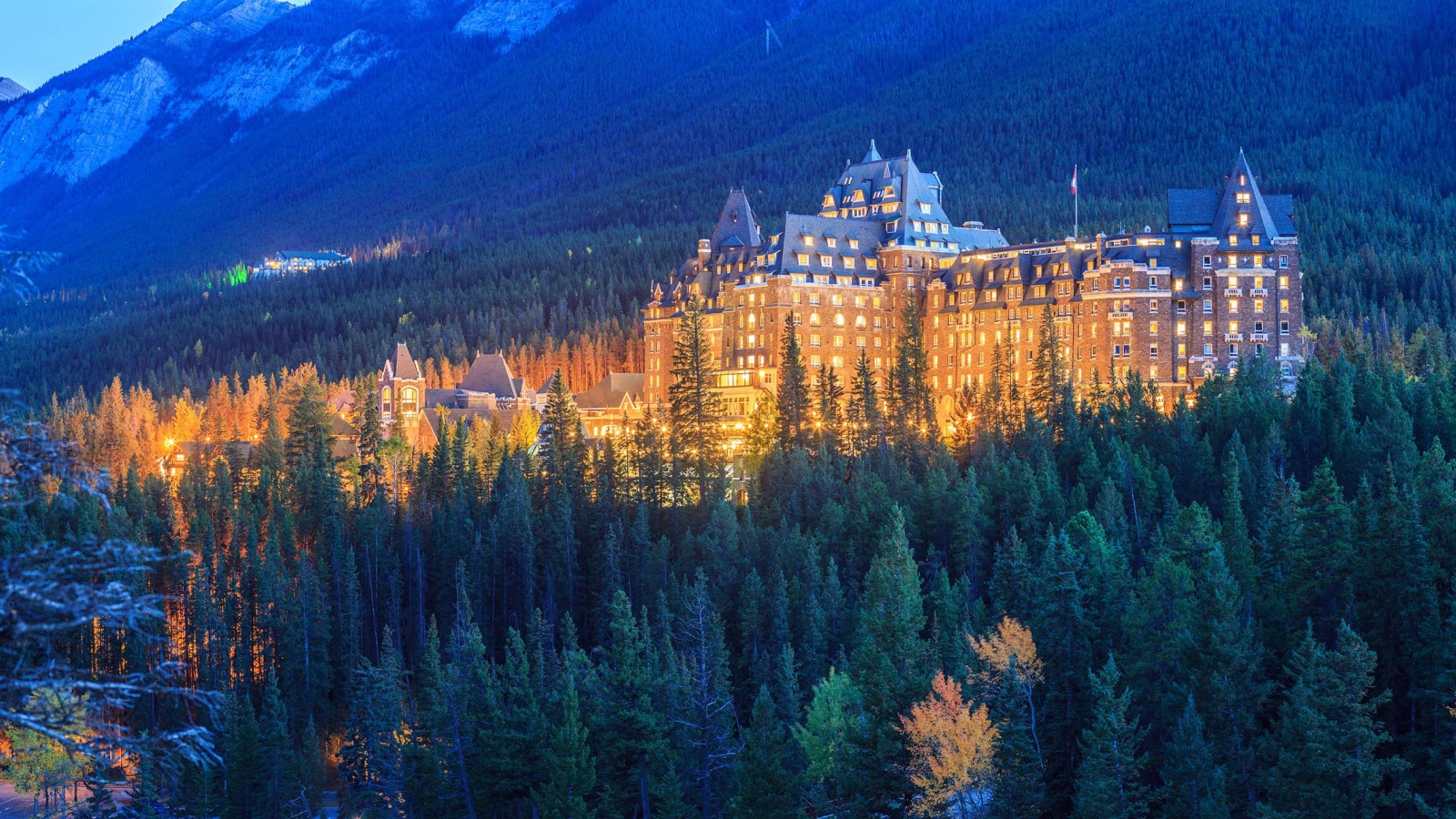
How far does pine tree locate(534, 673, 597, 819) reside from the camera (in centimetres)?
6862

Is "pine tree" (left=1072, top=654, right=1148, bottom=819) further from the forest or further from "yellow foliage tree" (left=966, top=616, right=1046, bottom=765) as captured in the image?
"yellow foliage tree" (left=966, top=616, right=1046, bottom=765)

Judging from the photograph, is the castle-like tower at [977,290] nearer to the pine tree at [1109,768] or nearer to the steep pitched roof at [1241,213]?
the steep pitched roof at [1241,213]

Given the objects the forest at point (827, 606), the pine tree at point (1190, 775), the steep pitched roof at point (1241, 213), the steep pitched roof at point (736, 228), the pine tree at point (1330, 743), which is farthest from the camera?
the steep pitched roof at point (736, 228)

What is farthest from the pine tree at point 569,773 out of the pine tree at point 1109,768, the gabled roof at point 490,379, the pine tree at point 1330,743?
the gabled roof at point 490,379

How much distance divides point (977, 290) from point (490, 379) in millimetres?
59573

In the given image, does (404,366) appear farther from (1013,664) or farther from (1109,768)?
(1109,768)

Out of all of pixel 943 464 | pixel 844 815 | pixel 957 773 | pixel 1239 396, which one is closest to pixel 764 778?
pixel 844 815

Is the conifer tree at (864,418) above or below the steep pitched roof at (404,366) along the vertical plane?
below

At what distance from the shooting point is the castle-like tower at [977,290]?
13025cm

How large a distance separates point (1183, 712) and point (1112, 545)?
2450cm

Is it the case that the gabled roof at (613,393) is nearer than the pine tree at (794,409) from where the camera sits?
No

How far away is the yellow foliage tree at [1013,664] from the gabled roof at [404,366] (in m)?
107

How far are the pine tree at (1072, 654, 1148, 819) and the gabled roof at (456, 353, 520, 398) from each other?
401ft

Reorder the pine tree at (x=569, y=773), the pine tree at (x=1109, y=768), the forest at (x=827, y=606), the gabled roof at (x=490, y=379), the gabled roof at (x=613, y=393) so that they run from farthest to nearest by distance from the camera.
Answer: the gabled roof at (x=490, y=379) < the gabled roof at (x=613, y=393) < the pine tree at (x=569, y=773) < the forest at (x=827, y=606) < the pine tree at (x=1109, y=768)
